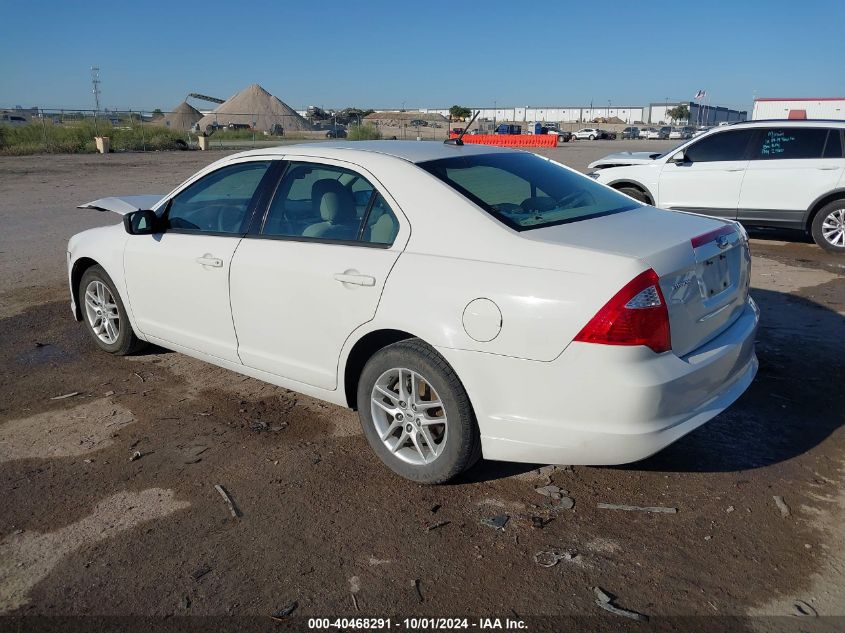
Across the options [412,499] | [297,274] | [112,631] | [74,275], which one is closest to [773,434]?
[412,499]

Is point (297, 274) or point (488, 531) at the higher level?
point (297, 274)

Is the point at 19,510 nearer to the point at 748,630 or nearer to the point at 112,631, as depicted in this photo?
the point at 112,631

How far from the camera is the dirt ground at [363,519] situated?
2.84 metres

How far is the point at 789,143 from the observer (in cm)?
1021

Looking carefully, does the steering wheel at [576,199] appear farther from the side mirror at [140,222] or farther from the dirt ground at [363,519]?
the side mirror at [140,222]

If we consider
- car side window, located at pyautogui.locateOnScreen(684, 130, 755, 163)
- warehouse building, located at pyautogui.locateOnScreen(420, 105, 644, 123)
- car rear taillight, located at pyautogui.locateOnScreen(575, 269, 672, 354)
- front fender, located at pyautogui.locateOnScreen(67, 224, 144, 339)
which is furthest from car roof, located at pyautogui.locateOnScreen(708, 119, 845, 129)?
warehouse building, located at pyautogui.locateOnScreen(420, 105, 644, 123)

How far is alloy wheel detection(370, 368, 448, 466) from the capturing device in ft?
11.8

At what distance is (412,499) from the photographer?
360 cm

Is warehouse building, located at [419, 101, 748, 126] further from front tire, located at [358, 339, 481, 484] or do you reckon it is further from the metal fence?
front tire, located at [358, 339, 481, 484]

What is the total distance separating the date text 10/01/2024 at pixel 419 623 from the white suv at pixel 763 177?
30.3 ft

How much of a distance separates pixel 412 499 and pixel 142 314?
2.74 metres

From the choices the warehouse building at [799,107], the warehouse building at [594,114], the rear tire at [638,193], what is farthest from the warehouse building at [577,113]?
the rear tire at [638,193]

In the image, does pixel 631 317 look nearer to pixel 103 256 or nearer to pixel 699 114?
pixel 103 256

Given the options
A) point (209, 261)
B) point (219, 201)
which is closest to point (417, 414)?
point (209, 261)
